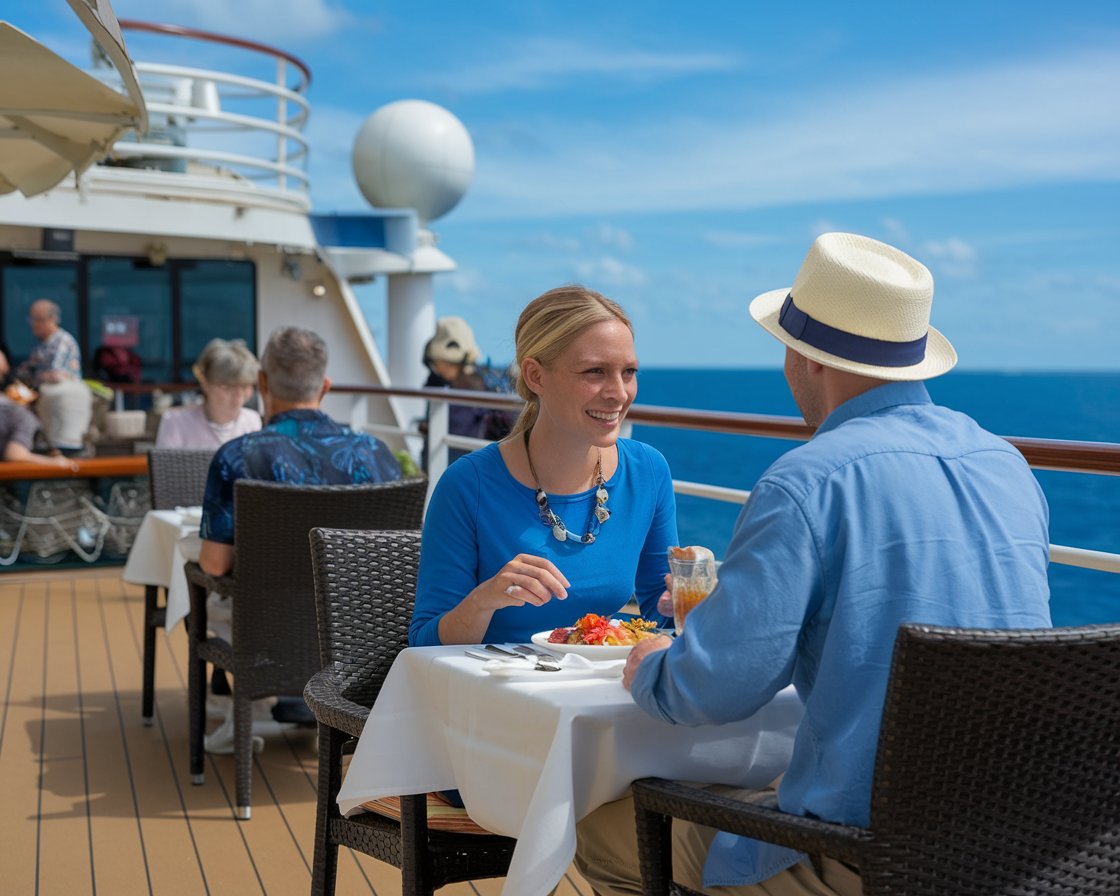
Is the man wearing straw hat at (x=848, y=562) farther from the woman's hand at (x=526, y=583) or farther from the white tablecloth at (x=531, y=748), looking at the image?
the woman's hand at (x=526, y=583)

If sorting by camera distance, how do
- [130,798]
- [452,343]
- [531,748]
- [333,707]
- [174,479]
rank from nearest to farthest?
[531,748], [333,707], [130,798], [174,479], [452,343]

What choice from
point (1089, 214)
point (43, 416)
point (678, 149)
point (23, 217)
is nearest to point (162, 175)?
point (23, 217)

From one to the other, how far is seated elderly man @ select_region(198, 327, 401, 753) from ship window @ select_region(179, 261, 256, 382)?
8371mm

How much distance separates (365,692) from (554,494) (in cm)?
53

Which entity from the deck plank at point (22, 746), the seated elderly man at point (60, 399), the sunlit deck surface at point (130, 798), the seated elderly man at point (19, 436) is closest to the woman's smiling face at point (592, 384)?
the sunlit deck surface at point (130, 798)

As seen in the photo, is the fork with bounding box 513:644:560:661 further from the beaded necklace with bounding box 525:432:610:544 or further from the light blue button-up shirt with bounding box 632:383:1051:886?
the light blue button-up shirt with bounding box 632:383:1051:886

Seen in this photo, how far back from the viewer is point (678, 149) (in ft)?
267

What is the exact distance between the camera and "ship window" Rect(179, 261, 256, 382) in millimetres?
12078

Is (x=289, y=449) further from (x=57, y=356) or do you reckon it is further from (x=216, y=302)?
(x=216, y=302)

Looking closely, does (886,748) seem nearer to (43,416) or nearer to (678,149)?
(43,416)

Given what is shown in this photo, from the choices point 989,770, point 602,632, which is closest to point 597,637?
point 602,632

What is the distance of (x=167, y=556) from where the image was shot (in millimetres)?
4633

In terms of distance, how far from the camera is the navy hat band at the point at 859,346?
1747 millimetres

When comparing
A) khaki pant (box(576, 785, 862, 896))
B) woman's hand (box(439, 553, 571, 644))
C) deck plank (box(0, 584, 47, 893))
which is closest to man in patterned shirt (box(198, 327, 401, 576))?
deck plank (box(0, 584, 47, 893))
